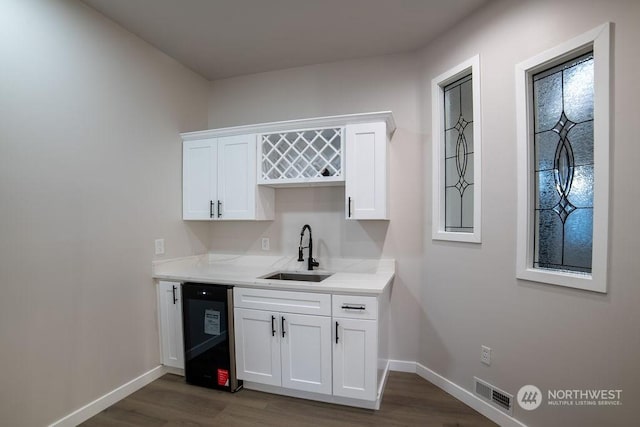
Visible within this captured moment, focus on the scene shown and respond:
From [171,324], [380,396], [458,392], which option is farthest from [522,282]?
[171,324]

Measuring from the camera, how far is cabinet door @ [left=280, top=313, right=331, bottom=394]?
2.12 metres

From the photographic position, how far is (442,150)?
246 centimetres

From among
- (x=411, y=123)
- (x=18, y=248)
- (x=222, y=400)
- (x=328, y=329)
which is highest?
(x=411, y=123)

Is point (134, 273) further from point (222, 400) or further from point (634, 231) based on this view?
point (634, 231)

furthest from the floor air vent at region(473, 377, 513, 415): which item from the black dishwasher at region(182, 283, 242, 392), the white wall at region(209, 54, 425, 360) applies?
the black dishwasher at region(182, 283, 242, 392)

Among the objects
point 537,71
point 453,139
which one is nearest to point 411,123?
point 453,139

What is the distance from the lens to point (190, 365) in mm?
2441

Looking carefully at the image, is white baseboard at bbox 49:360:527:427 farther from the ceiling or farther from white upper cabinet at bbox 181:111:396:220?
the ceiling

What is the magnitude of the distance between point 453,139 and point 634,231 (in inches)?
52.1

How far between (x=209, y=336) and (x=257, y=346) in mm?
430

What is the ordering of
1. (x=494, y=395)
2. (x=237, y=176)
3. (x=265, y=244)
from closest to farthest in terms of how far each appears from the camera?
(x=494, y=395) → (x=237, y=176) → (x=265, y=244)

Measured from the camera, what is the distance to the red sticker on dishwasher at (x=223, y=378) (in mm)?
2320

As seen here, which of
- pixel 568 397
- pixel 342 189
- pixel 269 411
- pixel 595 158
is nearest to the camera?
pixel 595 158

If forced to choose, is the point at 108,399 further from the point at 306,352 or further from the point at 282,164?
the point at 282,164
